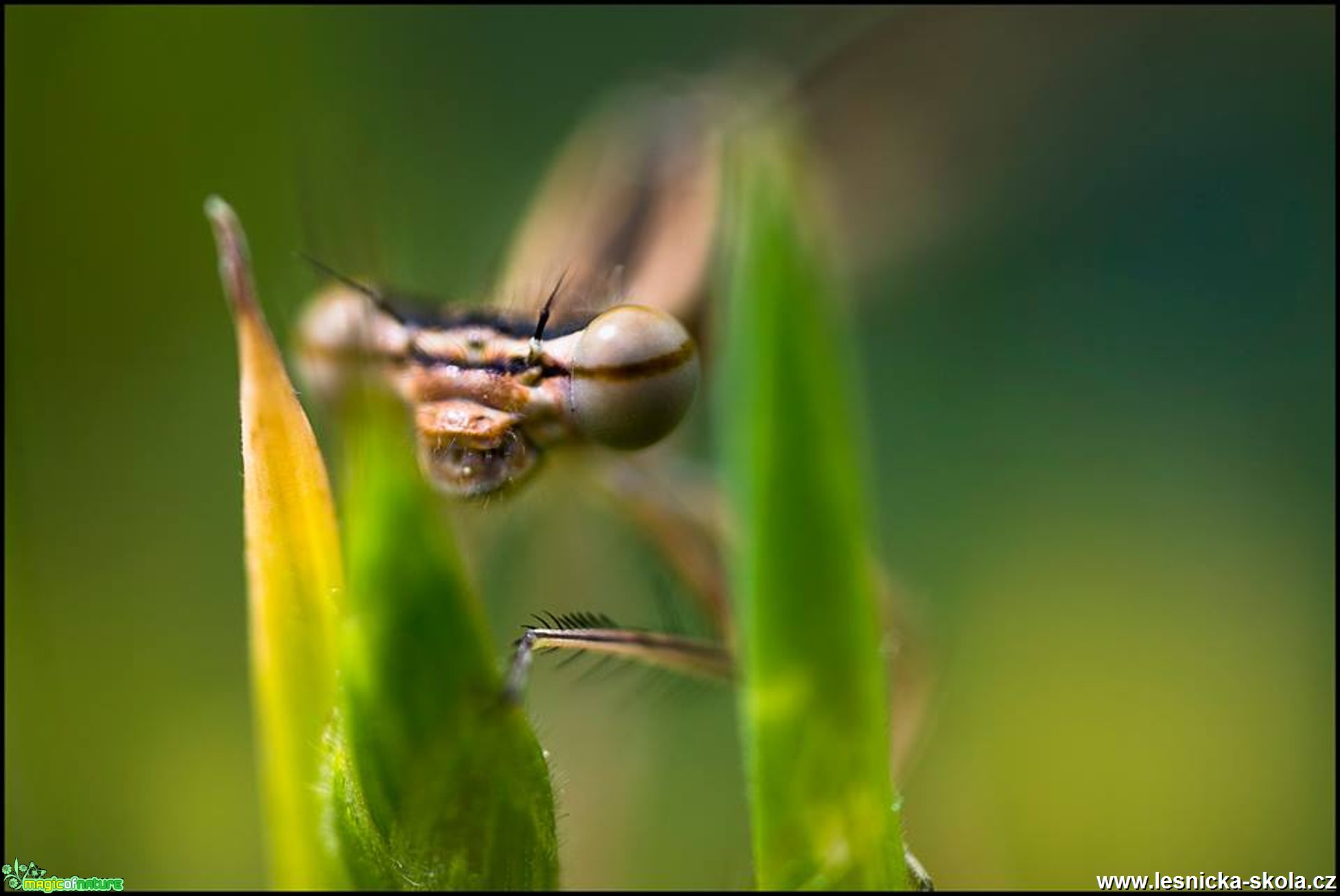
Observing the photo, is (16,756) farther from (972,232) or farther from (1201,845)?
(972,232)

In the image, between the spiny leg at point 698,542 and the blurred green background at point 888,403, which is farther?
the spiny leg at point 698,542

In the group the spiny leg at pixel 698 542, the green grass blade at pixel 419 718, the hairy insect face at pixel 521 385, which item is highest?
the hairy insect face at pixel 521 385

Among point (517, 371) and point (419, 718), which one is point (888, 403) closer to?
point (517, 371)

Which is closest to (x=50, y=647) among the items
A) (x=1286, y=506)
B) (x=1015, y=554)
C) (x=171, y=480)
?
(x=171, y=480)

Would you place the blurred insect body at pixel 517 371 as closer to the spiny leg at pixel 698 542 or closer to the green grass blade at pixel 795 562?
the green grass blade at pixel 795 562

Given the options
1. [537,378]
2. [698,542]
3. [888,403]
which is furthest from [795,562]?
[888,403]

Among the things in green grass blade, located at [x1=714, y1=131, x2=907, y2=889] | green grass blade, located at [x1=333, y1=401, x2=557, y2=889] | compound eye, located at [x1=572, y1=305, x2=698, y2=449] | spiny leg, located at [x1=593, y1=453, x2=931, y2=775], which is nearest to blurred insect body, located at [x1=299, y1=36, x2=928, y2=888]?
compound eye, located at [x1=572, y1=305, x2=698, y2=449]

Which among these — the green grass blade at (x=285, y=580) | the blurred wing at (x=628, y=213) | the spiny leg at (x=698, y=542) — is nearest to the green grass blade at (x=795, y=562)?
the green grass blade at (x=285, y=580)

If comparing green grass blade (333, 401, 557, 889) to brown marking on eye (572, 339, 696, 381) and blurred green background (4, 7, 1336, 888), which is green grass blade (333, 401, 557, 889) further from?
brown marking on eye (572, 339, 696, 381)
